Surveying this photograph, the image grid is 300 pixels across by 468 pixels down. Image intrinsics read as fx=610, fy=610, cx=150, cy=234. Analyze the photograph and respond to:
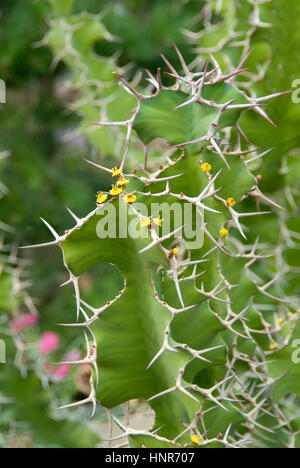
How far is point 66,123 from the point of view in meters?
3.08

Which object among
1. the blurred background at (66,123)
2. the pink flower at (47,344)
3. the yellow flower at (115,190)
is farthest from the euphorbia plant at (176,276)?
the pink flower at (47,344)

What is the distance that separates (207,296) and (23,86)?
8.59 feet

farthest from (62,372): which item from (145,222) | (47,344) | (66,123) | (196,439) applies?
(145,222)

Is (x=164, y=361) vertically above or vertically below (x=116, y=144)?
above

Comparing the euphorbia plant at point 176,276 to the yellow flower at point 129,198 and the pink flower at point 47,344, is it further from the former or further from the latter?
the pink flower at point 47,344

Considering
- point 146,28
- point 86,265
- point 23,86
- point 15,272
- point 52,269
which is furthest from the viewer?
point 52,269

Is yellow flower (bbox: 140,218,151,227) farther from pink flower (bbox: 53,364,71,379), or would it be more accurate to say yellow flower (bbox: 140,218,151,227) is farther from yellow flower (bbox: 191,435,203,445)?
pink flower (bbox: 53,364,71,379)

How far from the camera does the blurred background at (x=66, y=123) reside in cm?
127

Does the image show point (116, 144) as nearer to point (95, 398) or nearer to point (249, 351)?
point (249, 351)

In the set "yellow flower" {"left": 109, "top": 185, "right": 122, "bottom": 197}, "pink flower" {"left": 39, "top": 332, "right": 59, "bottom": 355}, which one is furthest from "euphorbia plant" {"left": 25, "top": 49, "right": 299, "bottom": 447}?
"pink flower" {"left": 39, "top": 332, "right": 59, "bottom": 355}

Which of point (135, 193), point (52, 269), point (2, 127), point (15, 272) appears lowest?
Result: point (52, 269)

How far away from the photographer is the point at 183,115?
81cm
